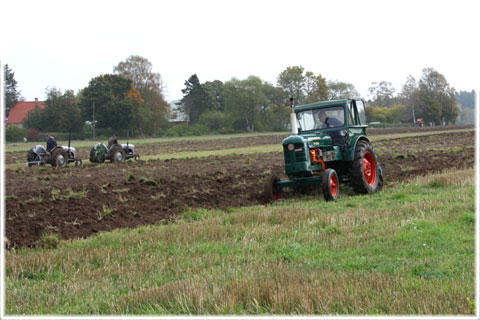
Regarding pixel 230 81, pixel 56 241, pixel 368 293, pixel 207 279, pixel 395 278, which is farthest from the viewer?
pixel 230 81

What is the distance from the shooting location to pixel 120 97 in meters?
67.2

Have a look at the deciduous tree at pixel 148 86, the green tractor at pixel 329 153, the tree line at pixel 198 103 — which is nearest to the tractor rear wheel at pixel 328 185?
the green tractor at pixel 329 153

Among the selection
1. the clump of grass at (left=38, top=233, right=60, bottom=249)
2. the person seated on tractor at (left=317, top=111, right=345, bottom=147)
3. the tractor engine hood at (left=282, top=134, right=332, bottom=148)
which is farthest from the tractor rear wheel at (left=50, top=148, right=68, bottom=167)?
the clump of grass at (left=38, top=233, right=60, bottom=249)

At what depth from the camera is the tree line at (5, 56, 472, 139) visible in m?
65.0

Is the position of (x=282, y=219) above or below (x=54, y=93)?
below

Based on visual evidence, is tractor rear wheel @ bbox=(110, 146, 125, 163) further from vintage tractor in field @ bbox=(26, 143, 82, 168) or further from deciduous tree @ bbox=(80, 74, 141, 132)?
deciduous tree @ bbox=(80, 74, 141, 132)

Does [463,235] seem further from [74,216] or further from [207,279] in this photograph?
[74,216]

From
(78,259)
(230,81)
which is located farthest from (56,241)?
(230,81)

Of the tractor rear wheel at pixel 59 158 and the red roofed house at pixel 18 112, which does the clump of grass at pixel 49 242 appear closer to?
the tractor rear wheel at pixel 59 158

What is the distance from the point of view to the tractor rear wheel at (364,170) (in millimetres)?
11656

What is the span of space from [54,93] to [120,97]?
9.15 metres

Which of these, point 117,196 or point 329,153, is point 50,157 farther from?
point 329,153

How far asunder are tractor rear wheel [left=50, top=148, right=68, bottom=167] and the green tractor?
13.2 meters

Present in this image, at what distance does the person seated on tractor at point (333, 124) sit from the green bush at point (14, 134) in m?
55.7
